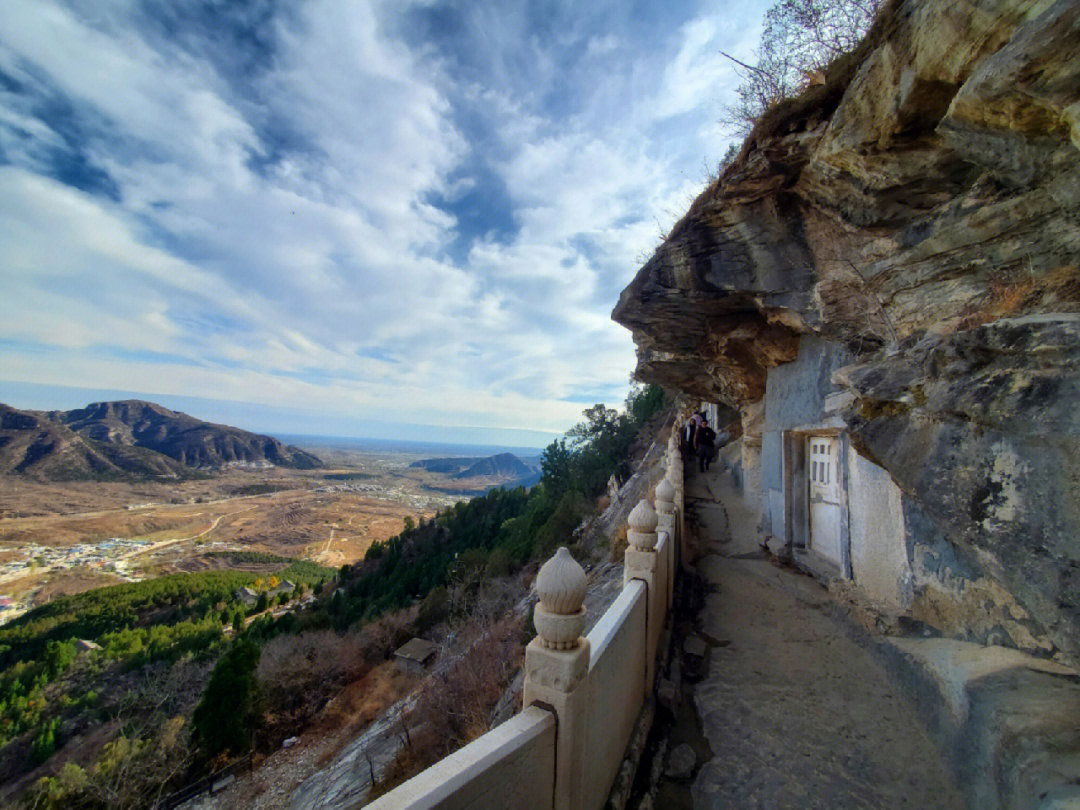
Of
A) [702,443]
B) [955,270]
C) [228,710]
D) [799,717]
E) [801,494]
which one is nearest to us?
[799,717]

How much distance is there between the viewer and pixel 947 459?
345cm

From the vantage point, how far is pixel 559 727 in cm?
245

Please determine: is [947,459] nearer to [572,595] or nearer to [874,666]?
[874,666]

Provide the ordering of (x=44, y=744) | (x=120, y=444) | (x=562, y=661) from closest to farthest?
(x=562, y=661), (x=44, y=744), (x=120, y=444)

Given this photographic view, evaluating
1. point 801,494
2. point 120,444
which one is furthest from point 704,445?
point 120,444

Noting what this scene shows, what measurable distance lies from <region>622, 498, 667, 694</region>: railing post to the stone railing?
428mm

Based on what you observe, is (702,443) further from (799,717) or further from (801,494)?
(799,717)

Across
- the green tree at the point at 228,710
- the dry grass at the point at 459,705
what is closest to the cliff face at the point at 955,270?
the dry grass at the point at 459,705

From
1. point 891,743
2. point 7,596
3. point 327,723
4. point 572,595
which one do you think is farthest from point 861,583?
point 7,596

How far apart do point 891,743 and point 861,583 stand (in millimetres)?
2096

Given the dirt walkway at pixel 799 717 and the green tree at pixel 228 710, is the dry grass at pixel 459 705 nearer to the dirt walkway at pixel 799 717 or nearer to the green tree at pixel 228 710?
the dirt walkway at pixel 799 717

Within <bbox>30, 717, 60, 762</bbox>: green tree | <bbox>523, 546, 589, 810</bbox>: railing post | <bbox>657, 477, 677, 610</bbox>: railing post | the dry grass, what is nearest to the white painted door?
<bbox>657, 477, 677, 610</bbox>: railing post

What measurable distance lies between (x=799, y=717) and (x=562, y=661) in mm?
3070

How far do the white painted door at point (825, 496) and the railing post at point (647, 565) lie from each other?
3.05 m
